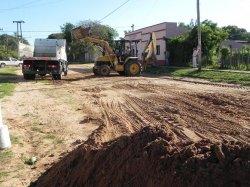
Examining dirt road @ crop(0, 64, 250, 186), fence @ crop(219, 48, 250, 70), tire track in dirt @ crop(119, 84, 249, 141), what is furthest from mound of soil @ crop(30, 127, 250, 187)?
fence @ crop(219, 48, 250, 70)

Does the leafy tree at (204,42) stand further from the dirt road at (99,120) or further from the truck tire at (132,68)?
the dirt road at (99,120)

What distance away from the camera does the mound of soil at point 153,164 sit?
444 centimetres

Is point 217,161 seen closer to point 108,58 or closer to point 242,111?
point 242,111

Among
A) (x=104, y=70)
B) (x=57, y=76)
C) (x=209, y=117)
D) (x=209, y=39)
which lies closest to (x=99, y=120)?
(x=209, y=117)

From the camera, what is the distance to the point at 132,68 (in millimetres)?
29984

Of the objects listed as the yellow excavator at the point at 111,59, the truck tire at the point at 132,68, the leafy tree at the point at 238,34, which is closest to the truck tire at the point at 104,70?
the yellow excavator at the point at 111,59

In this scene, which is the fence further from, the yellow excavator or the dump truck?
the dump truck

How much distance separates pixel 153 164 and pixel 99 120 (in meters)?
6.22

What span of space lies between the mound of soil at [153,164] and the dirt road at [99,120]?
Answer: 0.80 meters

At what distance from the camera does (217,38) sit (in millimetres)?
37031

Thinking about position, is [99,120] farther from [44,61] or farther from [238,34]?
[238,34]

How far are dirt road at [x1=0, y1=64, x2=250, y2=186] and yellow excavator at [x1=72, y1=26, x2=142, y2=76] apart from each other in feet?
42.6

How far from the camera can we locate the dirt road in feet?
25.7

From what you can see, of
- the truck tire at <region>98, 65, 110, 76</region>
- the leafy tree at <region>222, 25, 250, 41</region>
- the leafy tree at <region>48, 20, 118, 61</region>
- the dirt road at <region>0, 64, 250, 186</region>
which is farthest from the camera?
the leafy tree at <region>222, 25, 250, 41</region>
